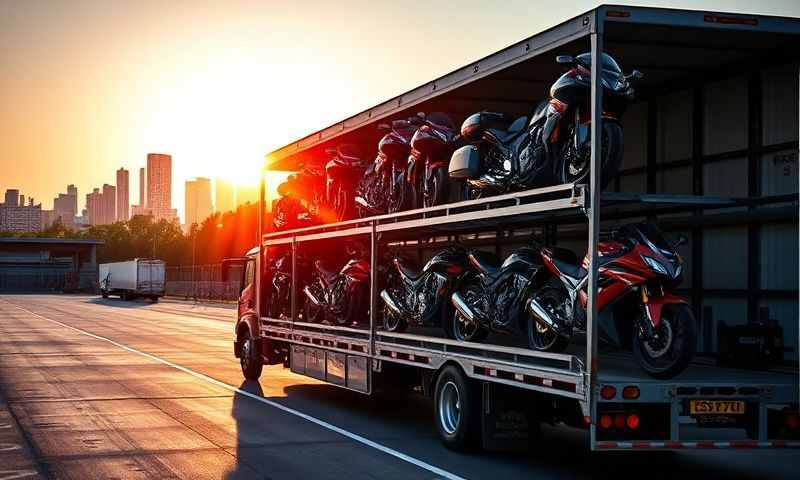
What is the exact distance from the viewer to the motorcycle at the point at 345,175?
15359 millimetres

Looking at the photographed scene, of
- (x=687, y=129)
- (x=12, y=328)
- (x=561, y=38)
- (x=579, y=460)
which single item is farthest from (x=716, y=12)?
(x=12, y=328)

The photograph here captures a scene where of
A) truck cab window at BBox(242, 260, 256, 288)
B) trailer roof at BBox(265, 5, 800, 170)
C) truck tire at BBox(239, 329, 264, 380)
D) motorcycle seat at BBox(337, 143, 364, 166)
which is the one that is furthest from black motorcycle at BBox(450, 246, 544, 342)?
truck cab window at BBox(242, 260, 256, 288)

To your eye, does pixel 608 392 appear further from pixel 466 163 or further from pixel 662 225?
pixel 466 163

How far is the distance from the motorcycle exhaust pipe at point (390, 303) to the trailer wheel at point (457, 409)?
2.24 meters

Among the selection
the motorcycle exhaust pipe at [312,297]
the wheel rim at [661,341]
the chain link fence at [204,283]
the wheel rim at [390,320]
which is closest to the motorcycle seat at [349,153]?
the motorcycle exhaust pipe at [312,297]

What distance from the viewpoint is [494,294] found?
10.8 m

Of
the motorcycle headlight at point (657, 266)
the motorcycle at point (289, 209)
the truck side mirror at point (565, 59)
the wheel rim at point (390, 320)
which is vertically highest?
the truck side mirror at point (565, 59)

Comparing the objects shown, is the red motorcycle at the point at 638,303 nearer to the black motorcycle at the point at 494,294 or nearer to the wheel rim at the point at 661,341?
the wheel rim at the point at 661,341

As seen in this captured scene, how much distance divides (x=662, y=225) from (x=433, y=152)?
315 cm

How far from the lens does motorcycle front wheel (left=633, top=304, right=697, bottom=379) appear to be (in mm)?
8281

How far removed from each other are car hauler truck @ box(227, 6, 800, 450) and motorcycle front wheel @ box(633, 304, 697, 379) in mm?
191

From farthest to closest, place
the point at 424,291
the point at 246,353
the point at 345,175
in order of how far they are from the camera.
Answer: the point at 246,353 → the point at 345,175 → the point at 424,291

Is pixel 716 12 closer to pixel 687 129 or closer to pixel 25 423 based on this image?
pixel 687 129

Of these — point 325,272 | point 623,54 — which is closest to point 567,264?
point 623,54
